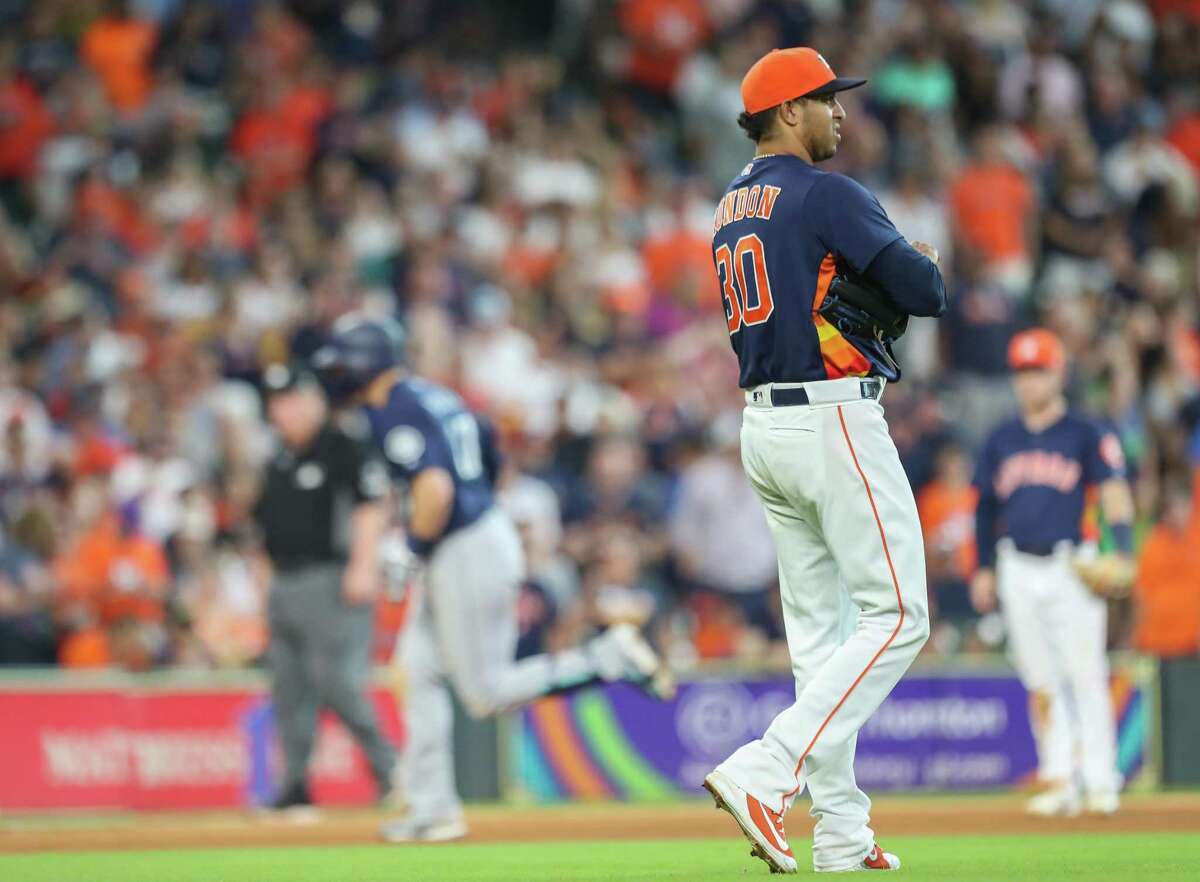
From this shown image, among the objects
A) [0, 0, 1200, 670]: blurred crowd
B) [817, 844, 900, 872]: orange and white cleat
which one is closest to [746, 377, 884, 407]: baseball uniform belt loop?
[817, 844, 900, 872]: orange and white cleat

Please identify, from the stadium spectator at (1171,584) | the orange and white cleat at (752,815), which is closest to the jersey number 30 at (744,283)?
the orange and white cleat at (752,815)

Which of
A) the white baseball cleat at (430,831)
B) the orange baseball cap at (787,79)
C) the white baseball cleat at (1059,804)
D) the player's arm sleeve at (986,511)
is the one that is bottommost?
the white baseball cleat at (1059,804)

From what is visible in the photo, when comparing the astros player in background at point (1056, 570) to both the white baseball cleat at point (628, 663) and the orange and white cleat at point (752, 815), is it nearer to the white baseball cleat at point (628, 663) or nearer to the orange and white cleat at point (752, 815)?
the white baseball cleat at point (628, 663)

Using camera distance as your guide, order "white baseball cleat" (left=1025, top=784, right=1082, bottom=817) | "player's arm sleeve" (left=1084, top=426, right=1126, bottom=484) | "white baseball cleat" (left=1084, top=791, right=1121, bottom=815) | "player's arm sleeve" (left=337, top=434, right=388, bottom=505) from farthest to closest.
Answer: "player's arm sleeve" (left=337, top=434, right=388, bottom=505), "player's arm sleeve" (left=1084, top=426, right=1126, bottom=484), "white baseball cleat" (left=1025, top=784, right=1082, bottom=817), "white baseball cleat" (left=1084, top=791, right=1121, bottom=815)

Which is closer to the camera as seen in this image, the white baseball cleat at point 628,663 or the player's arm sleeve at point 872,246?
the player's arm sleeve at point 872,246

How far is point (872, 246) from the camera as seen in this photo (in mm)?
A: 6863

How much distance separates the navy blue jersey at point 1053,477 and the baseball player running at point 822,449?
4.35 m

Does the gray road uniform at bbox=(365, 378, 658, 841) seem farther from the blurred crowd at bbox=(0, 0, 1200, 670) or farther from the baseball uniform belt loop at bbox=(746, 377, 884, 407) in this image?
the blurred crowd at bbox=(0, 0, 1200, 670)

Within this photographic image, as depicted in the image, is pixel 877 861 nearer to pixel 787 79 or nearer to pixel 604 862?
pixel 604 862

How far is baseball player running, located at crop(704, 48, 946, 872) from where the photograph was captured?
6.86m

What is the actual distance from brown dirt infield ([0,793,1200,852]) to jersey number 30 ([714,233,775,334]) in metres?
3.50

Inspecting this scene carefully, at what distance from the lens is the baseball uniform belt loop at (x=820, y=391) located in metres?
6.98

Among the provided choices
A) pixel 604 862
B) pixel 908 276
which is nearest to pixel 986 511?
pixel 604 862

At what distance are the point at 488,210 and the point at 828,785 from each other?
11.9m
